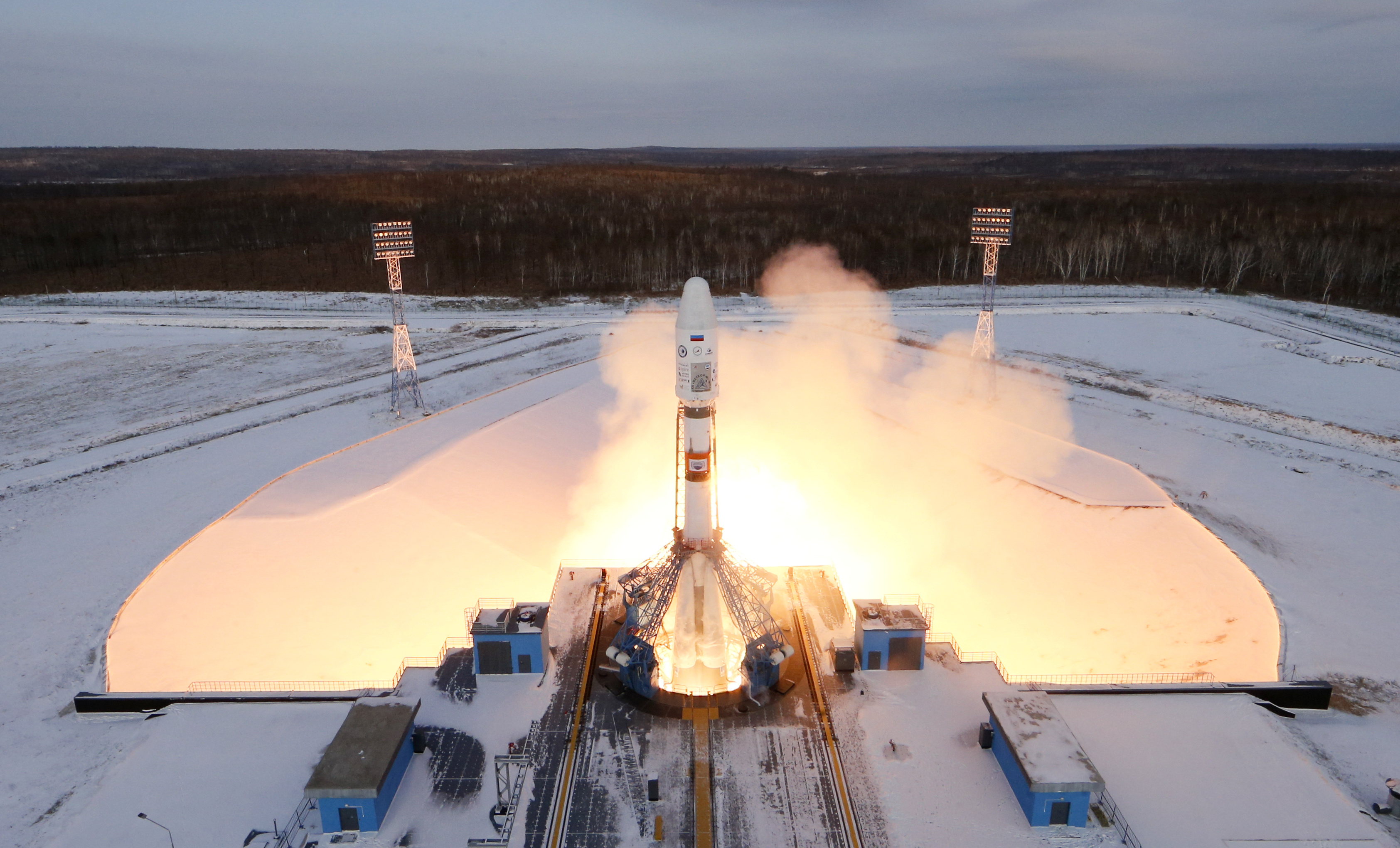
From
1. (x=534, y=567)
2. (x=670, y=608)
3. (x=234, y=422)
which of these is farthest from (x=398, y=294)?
(x=670, y=608)

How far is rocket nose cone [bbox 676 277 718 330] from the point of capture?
2477cm

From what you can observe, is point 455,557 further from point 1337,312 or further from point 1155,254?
point 1155,254

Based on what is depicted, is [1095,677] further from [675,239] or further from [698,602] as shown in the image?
[675,239]

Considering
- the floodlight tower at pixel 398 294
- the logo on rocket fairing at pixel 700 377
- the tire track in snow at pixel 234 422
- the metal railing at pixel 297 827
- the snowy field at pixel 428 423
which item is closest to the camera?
the metal railing at pixel 297 827

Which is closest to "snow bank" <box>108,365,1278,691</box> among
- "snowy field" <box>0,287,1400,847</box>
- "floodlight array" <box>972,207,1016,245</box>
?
"snowy field" <box>0,287,1400,847</box>

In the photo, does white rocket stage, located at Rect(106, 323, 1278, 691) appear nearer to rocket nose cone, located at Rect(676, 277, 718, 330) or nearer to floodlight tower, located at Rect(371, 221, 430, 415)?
floodlight tower, located at Rect(371, 221, 430, 415)

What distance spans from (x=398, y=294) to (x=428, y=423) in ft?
26.5

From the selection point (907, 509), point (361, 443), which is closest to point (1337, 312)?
point (907, 509)

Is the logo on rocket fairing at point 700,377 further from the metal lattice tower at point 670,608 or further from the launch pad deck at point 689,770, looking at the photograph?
the launch pad deck at point 689,770

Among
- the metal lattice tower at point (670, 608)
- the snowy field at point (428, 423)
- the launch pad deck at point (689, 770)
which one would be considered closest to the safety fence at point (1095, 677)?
the snowy field at point (428, 423)

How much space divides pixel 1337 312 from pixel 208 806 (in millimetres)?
96616

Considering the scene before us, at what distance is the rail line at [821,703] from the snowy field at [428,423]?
8.00 metres

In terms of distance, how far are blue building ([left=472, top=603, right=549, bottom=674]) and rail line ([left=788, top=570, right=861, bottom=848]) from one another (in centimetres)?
905

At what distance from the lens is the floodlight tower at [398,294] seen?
48.2 m
